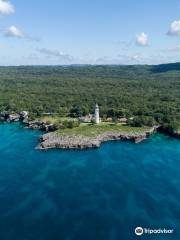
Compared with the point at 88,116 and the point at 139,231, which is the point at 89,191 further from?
the point at 88,116

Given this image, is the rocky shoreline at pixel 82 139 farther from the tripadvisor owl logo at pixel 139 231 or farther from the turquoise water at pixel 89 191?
the tripadvisor owl logo at pixel 139 231

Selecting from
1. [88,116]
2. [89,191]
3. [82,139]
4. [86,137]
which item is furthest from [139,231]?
[88,116]

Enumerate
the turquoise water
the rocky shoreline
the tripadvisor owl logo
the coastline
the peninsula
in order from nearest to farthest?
the tripadvisor owl logo → the turquoise water → the rocky shoreline → the coastline → the peninsula

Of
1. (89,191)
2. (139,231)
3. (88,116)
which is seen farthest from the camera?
(88,116)

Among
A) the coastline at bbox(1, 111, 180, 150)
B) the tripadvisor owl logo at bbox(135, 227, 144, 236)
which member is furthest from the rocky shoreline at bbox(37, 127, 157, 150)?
the tripadvisor owl logo at bbox(135, 227, 144, 236)

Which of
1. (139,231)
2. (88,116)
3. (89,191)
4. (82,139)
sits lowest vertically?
(88,116)

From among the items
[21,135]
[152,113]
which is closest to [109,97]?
[152,113]

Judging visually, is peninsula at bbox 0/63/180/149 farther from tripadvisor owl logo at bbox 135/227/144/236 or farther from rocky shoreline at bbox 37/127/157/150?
tripadvisor owl logo at bbox 135/227/144/236
